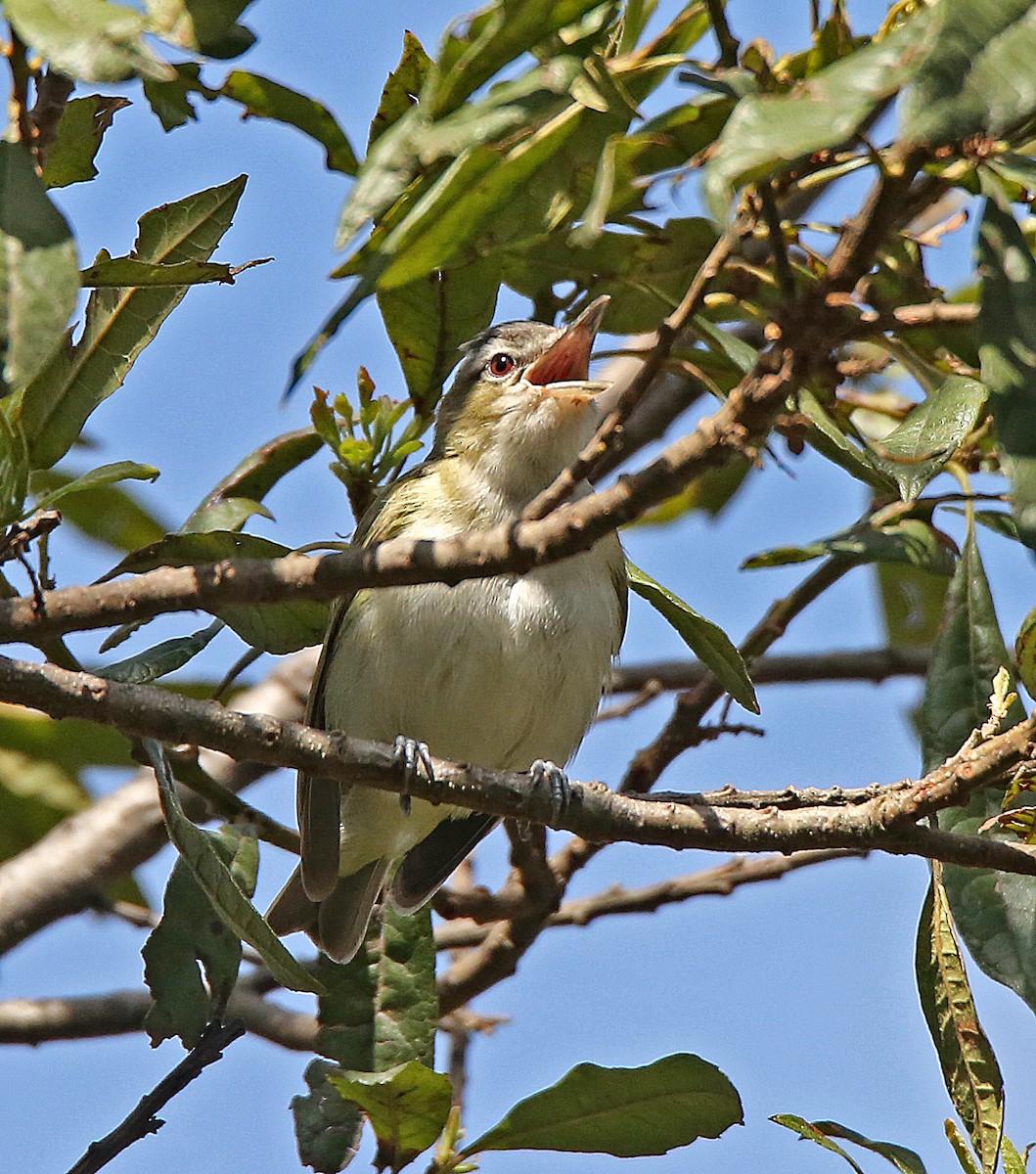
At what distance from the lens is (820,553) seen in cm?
331

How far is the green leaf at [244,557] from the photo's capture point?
3107mm

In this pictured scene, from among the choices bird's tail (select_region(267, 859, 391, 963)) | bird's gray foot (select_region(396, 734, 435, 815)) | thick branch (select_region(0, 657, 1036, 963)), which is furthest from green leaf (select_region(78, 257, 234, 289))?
bird's tail (select_region(267, 859, 391, 963))

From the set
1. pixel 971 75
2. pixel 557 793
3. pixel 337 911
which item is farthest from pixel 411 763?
pixel 337 911

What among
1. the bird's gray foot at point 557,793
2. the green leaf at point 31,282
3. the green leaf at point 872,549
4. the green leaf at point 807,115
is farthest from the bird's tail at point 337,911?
the green leaf at point 807,115

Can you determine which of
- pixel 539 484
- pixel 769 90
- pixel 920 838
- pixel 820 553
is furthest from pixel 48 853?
pixel 769 90

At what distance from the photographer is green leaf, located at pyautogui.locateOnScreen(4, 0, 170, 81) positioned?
1807mm

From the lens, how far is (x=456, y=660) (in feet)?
14.0

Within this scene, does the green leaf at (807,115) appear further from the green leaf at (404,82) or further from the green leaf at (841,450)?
the green leaf at (404,82)

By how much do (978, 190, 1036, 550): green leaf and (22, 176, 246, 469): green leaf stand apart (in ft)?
5.53

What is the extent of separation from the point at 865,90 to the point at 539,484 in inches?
126

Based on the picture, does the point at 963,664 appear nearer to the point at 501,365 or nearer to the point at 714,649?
the point at 714,649

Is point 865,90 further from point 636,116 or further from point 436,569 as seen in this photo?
point 436,569

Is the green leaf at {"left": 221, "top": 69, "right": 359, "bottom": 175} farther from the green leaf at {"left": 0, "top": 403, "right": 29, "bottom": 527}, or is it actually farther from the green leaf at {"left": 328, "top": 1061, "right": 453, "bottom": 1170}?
the green leaf at {"left": 328, "top": 1061, "right": 453, "bottom": 1170}

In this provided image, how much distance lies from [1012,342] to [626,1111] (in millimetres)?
2070
